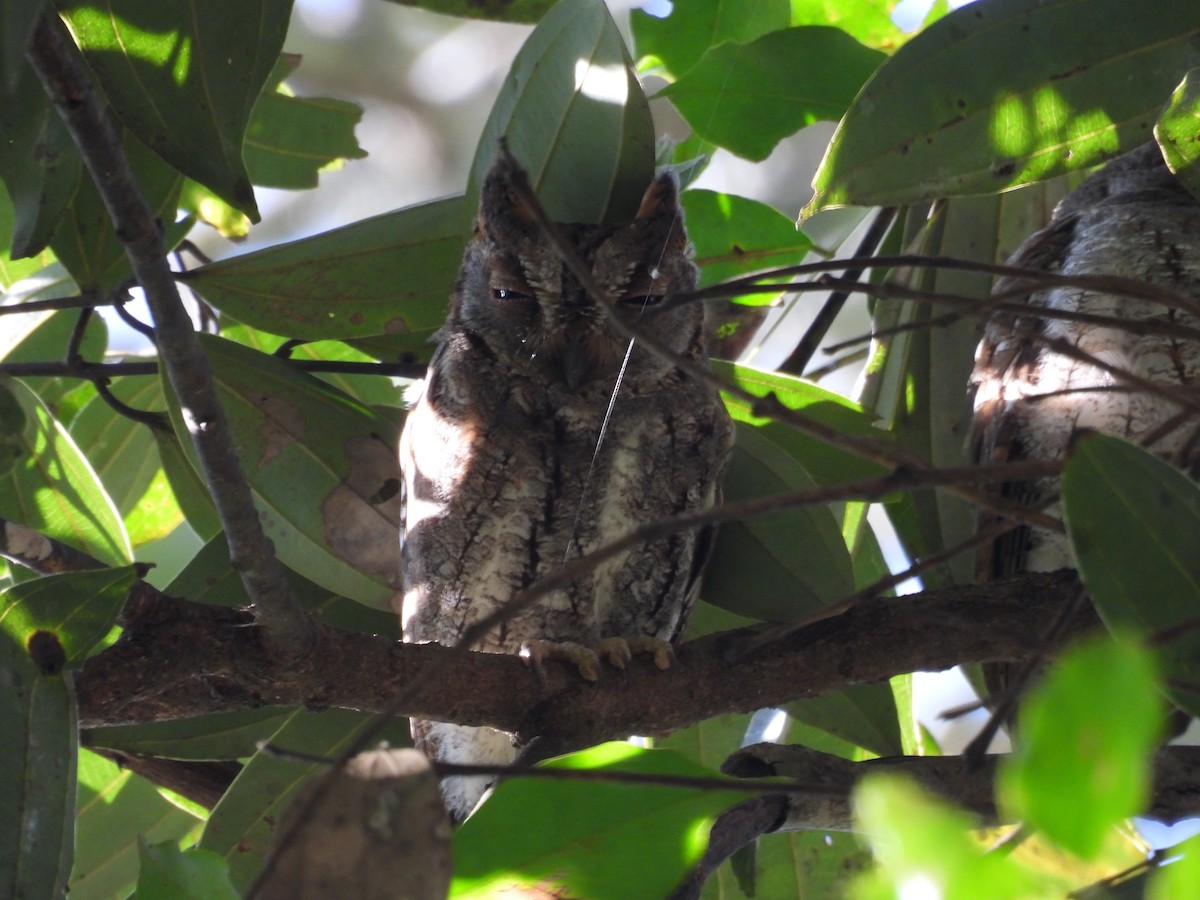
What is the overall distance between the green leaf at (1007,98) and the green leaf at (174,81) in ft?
2.18

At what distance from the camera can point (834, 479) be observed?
189 cm

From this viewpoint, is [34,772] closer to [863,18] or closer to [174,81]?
[174,81]

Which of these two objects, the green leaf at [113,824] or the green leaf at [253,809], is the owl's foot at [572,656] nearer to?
the green leaf at [253,809]

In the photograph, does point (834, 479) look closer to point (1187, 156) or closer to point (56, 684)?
point (1187, 156)

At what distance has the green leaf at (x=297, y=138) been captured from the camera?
2332 mm

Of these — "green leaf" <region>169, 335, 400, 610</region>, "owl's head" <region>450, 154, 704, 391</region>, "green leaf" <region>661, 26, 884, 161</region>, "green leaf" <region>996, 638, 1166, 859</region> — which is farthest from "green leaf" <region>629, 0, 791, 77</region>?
"green leaf" <region>996, 638, 1166, 859</region>

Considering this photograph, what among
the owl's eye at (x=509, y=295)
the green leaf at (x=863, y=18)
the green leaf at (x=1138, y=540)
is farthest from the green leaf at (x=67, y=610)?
the green leaf at (x=863, y=18)

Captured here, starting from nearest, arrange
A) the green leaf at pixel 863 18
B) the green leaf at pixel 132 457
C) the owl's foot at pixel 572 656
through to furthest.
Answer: the owl's foot at pixel 572 656, the green leaf at pixel 132 457, the green leaf at pixel 863 18

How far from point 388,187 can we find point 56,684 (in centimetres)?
718

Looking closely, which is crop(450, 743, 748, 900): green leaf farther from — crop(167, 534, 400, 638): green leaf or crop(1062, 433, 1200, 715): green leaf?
crop(167, 534, 400, 638): green leaf

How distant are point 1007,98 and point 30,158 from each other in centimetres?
117

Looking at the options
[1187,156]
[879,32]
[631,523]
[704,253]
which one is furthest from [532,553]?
[879,32]

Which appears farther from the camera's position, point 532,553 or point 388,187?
point 388,187

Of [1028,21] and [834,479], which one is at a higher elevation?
[1028,21]
